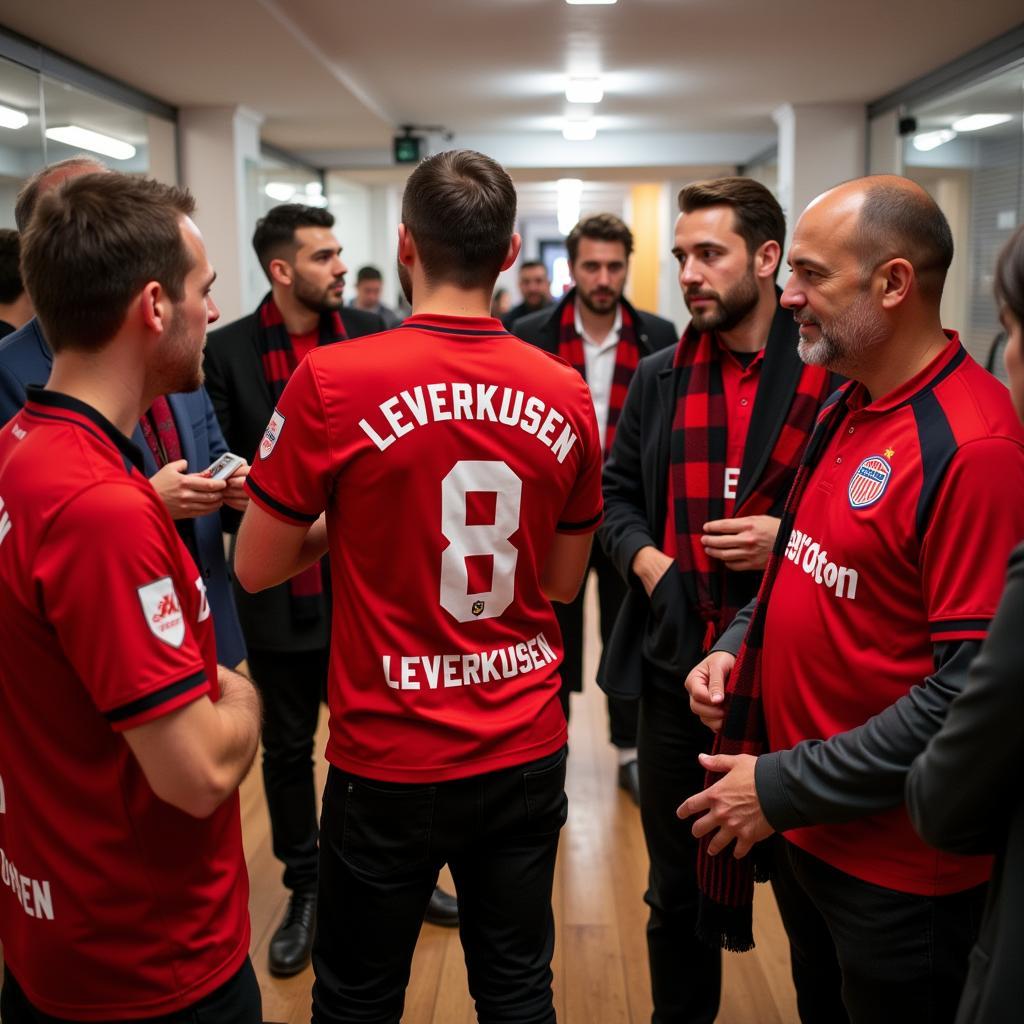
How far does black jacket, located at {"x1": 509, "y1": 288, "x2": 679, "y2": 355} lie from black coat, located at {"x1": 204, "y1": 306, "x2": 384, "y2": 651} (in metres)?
1.25

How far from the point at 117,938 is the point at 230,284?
6.35 metres

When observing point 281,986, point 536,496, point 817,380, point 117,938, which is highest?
point 817,380

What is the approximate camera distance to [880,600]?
1447 mm

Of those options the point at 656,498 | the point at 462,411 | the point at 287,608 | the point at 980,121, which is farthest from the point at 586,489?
the point at 980,121

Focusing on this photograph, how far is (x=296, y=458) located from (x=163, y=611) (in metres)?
0.43

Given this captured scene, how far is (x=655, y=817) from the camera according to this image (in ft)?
7.31

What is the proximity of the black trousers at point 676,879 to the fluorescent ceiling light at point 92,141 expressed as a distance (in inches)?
173

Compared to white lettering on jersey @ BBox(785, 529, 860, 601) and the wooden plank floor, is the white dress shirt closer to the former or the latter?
the wooden plank floor

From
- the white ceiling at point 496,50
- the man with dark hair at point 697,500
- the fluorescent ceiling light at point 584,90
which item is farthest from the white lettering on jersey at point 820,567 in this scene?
the fluorescent ceiling light at point 584,90

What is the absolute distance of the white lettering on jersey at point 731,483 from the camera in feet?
7.24

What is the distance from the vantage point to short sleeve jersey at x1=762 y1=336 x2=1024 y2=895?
4.35 ft

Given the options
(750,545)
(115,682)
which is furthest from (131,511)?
(750,545)

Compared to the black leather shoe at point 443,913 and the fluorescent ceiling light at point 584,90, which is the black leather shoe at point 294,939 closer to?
the black leather shoe at point 443,913

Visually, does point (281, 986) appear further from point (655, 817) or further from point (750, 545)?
point (750, 545)
